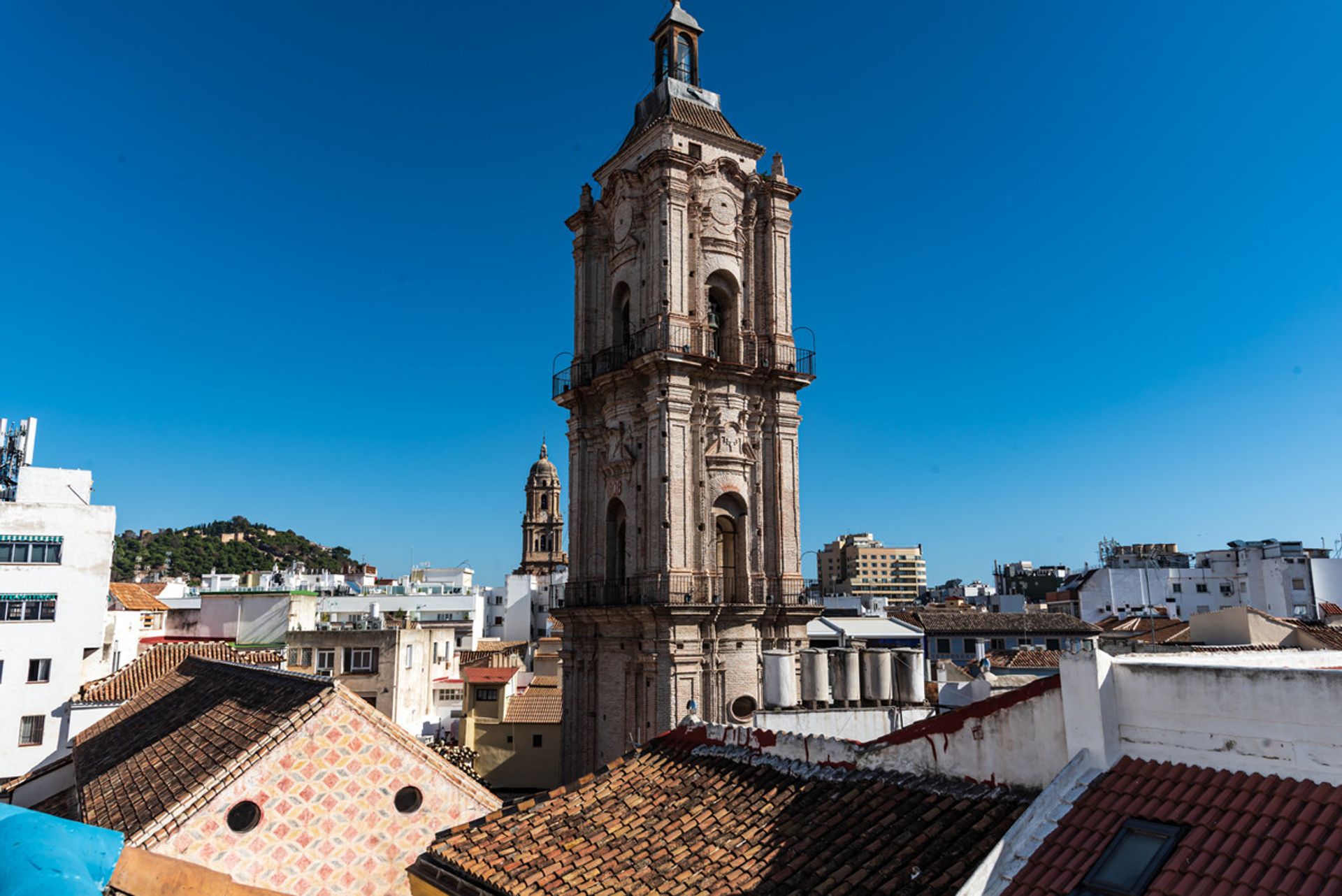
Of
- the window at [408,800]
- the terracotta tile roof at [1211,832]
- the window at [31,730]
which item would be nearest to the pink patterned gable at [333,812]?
the window at [408,800]

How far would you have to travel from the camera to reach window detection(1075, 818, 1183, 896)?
7.27 metres

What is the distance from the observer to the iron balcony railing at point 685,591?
25125 millimetres

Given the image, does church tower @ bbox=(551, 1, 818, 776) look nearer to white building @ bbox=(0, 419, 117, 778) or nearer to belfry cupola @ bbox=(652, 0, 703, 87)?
belfry cupola @ bbox=(652, 0, 703, 87)

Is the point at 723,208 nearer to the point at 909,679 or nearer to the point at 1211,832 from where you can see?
the point at 909,679

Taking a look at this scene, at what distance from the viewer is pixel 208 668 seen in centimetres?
2617

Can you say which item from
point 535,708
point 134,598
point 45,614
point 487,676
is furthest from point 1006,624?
point 134,598

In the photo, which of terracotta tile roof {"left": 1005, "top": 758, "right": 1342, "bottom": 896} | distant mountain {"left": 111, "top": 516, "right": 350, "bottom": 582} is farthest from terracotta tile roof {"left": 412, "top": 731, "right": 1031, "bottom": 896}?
distant mountain {"left": 111, "top": 516, "right": 350, "bottom": 582}

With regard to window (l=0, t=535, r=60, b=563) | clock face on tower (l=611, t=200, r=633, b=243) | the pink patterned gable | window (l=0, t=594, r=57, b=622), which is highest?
clock face on tower (l=611, t=200, r=633, b=243)

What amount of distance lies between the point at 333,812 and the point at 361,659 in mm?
31404

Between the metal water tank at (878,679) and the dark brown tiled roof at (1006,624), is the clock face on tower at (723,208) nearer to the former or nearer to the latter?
the metal water tank at (878,679)

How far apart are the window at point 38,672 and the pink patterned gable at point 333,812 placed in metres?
25.3

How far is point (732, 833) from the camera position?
10.9m

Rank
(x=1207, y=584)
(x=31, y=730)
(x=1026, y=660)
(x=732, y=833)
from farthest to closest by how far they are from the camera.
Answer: (x=1207, y=584) < (x=1026, y=660) < (x=31, y=730) < (x=732, y=833)

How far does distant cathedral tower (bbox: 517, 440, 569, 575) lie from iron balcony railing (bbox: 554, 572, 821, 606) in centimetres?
6838
